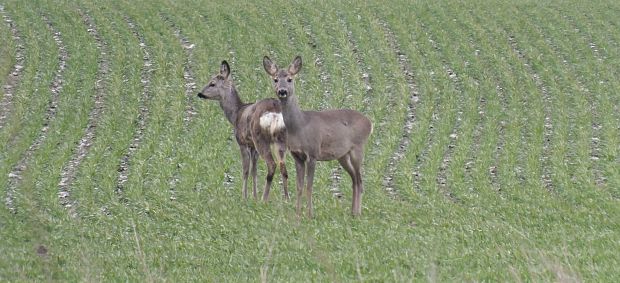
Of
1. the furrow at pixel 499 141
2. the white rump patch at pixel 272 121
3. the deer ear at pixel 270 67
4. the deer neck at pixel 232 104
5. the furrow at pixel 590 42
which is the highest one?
the deer ear at pixel 270 67

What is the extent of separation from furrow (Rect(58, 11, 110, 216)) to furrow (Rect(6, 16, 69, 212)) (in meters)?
0.75

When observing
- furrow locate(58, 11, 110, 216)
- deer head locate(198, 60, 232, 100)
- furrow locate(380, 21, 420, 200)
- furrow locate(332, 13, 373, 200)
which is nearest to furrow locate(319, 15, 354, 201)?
furrow locate(332, 13, 373, 200)

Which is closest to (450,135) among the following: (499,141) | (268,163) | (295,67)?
(499,141)

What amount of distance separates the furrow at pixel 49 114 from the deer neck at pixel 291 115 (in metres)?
3.48

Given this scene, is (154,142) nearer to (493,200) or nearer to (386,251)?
(493,200)

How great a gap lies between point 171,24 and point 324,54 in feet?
20.0

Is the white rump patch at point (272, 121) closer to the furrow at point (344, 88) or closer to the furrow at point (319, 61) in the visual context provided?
the furrow at point (344, 88)

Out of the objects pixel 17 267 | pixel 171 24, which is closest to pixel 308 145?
pixel 17 267

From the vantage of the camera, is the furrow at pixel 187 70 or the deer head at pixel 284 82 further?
the furrow at pixel 187 70

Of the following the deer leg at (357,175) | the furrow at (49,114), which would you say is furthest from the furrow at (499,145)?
the furrow at (49,114)

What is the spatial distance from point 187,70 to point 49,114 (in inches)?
233

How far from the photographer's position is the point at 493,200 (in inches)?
658

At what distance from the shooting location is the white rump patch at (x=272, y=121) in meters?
15.1

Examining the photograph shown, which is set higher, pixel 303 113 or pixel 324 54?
pixel 303 113
